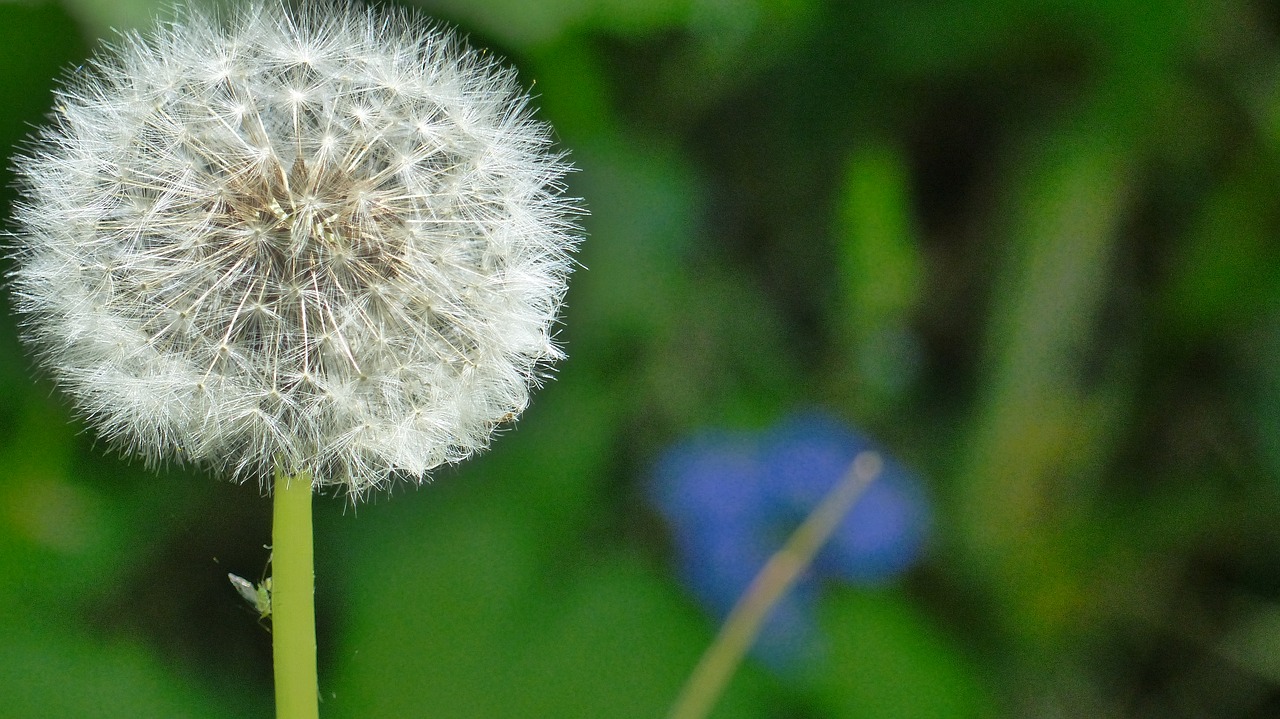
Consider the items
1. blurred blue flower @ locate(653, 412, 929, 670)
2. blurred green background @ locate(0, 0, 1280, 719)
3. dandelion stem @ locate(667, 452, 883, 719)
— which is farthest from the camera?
blurred blue flower @ locate(653, 412, 929, 670)

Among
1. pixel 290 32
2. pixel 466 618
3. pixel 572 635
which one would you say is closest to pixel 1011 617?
pixel 572 635

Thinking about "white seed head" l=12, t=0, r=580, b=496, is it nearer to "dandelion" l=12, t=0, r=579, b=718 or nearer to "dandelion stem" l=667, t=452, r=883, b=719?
"dandelion" l=12, t=0, r=579, b=718

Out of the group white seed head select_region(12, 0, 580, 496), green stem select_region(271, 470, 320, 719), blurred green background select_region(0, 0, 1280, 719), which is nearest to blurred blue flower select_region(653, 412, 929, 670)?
blurred green background select_region(0, 0, 1280, 719)

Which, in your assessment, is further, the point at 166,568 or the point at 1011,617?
the point at 1011,617

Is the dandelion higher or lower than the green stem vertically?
higher

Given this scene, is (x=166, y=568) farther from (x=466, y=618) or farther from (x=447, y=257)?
(x=447, y=257)

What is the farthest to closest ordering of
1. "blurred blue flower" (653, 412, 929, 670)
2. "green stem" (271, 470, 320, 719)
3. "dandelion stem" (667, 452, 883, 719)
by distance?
"blurred blue flower" (653, 412, 929, 670)
"dandelion stem" (667, 452, 883, 719)
"green stem" (271, 470, 320, 719)

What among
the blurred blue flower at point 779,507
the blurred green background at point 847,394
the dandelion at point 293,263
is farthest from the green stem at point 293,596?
the blurred blue flower at point 779,507

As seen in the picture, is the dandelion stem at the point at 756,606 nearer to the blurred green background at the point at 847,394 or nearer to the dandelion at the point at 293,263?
the blurred green background at the point at 847,394

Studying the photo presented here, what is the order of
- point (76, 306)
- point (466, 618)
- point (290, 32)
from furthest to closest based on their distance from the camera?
point (466, 618)
point (290, 32)
point (76, 306)
